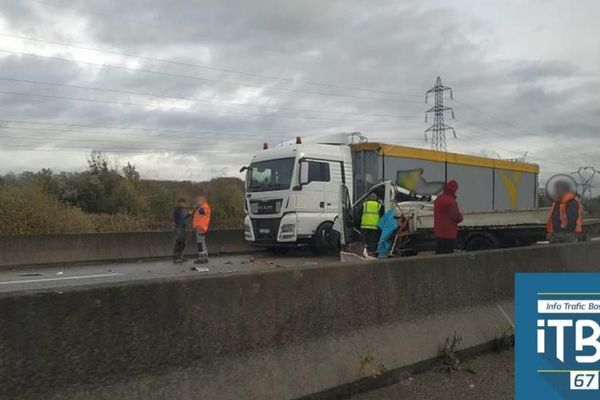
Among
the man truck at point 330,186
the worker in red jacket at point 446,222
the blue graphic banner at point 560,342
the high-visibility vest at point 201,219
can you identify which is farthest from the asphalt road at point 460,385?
the high-visibility vest at point 201,219

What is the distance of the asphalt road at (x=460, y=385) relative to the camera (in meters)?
4.45

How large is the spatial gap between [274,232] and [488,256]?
376 inches

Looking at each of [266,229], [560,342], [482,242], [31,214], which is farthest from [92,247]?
[560,342]

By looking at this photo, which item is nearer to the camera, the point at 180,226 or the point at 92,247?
the point at 180,226

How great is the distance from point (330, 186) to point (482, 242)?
4.32 meters

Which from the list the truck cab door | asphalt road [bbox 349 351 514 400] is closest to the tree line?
the truck cab door

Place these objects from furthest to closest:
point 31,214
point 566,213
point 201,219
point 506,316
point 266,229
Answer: point 31,214
point 266,229
point 201,219
point 566,213
point 506,316

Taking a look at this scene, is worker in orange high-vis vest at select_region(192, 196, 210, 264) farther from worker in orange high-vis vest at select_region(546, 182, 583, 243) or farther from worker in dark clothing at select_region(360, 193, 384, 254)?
worker in orange high-vis vest at select_region(546, 182, 583, 243)

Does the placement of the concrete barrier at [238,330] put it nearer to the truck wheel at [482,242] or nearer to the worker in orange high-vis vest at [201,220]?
the truck wheel at [482,242]

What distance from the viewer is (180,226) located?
15.1 metres

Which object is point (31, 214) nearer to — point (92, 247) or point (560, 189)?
point (92, 247)

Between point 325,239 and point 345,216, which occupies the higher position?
point 345,216

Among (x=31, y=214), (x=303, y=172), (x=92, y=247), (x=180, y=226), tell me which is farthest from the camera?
(x=31, y=214)

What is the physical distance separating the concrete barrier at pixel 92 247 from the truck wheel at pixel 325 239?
389cm
